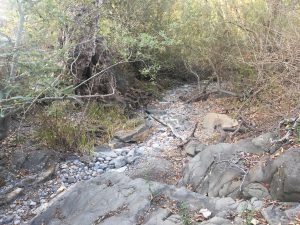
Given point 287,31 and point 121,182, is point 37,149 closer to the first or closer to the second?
point 121,182

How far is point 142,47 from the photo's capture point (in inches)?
361

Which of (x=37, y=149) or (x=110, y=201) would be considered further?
(x=37, y=149)

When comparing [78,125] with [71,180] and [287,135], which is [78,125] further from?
[287,135]

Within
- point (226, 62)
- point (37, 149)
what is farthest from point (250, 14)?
point (37, 149)

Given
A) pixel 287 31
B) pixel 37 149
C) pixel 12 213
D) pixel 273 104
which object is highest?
pixel 287 31

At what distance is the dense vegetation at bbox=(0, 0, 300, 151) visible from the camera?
5.13 metres

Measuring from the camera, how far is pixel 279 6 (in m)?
6.91

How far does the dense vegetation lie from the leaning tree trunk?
2cm

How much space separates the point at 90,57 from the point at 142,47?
4.49 feet

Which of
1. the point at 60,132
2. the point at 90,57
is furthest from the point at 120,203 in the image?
the point at 90,57

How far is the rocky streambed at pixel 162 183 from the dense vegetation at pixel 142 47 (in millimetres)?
1238

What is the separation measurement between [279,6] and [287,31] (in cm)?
70

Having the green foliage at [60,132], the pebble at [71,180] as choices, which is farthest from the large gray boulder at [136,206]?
the green foliage at [60,132]

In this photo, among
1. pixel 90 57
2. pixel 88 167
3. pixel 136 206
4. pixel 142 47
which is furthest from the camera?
pixel 142 47
